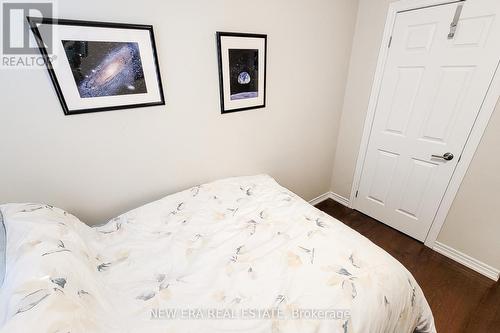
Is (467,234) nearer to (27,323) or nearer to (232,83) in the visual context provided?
(232,83)

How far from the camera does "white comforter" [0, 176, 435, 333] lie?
72 centimetres

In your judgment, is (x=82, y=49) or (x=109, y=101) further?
(x=109, y=101)

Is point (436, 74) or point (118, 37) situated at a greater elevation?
point (118, 37)

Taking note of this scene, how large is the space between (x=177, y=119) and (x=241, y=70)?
0.59m

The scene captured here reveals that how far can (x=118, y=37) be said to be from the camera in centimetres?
111

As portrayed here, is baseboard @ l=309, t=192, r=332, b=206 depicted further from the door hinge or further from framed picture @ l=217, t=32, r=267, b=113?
the door hinge

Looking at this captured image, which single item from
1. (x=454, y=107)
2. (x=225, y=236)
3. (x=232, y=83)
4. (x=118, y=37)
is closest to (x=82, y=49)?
(x=118, y=37)

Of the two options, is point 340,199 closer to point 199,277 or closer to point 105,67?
point 199,277

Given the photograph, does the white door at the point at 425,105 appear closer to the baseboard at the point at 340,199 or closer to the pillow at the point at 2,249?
the baseboard at the point at 340,199

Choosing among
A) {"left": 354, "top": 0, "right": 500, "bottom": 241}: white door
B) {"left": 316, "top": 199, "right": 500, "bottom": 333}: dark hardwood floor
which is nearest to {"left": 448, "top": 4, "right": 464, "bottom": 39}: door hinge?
{"left": 354, "top": 0, "right": 500, "bottom": 241}: white door

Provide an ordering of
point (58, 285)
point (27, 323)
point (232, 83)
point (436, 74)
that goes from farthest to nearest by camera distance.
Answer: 1. point (436, 74)
2. point (232, 83)
3. point (58, 285)
4. point (27, 323)

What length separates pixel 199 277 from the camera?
0.96 m

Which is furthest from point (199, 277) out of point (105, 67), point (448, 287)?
point (448, 287)

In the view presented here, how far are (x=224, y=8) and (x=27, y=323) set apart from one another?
1723mm
